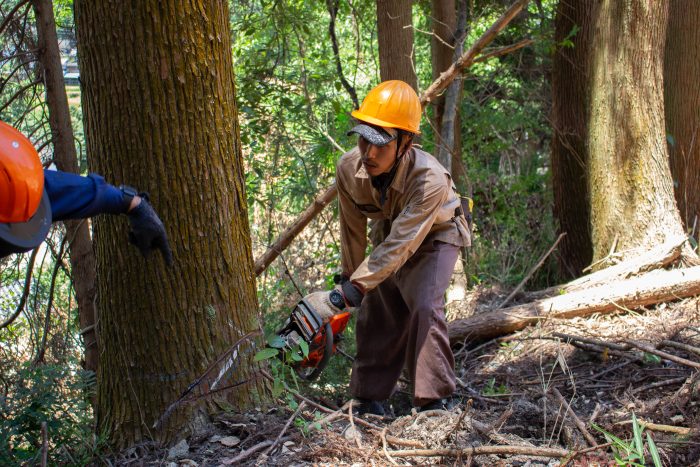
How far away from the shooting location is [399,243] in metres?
3.65

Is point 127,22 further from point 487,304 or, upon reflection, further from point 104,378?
point 487,304

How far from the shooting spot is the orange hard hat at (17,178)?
263 cm

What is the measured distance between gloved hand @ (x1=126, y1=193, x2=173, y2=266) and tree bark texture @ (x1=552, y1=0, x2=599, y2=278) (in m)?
5.21

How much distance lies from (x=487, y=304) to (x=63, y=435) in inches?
168

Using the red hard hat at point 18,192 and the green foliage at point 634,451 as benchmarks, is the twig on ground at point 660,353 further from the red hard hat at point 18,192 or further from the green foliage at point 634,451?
the red hard hat at point 18,192

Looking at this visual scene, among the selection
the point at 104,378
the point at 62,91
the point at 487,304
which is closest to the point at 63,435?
the point at 104,378

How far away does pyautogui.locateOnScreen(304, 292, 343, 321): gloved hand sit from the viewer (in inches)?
141

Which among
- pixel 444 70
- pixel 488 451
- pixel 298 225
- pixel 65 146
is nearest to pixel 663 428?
pixel 488 451

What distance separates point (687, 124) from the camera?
21.9ft

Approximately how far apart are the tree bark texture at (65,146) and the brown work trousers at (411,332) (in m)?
1.89

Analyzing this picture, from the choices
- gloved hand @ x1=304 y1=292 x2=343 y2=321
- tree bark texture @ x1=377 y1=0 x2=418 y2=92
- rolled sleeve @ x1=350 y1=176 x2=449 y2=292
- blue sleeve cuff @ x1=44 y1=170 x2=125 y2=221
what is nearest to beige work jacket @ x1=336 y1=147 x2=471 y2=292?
rolled sleeve @ x1=350 y1=176 x2=449 y2=292

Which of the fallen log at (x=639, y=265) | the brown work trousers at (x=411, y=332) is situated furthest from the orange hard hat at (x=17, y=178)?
the fallen log at (x=639, y=265)

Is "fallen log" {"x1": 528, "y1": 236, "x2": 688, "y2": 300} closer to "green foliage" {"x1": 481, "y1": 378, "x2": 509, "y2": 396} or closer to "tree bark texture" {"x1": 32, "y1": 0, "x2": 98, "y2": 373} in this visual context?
"green foliage" {"x1": 481, "y1": 378, "x2": 509, "y2": 396}

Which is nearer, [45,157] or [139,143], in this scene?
[139,143]
